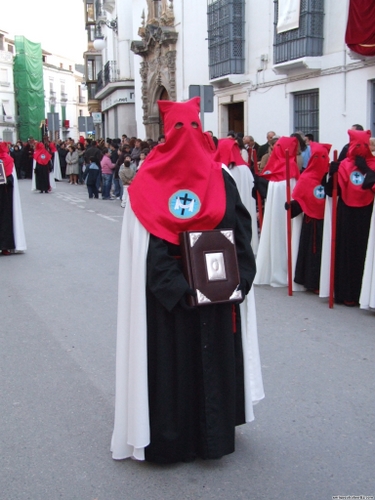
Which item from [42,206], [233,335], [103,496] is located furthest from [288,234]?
[42,206]

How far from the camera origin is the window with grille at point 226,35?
768 inches

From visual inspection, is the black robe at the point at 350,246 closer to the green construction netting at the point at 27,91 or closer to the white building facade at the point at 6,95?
the green construction netting at the point at 27,91

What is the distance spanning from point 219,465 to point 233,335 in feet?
2.49

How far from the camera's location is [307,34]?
52.3 ft

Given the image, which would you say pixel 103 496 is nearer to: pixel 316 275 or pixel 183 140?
pixel 183 140

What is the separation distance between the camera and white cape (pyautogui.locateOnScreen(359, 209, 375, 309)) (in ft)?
23.0

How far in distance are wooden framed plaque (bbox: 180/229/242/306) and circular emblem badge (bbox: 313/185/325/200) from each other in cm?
459

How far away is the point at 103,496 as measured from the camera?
11.7 ft

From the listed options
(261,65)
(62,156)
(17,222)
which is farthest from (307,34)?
(62,156)

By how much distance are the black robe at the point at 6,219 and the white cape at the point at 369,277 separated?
20.6ft

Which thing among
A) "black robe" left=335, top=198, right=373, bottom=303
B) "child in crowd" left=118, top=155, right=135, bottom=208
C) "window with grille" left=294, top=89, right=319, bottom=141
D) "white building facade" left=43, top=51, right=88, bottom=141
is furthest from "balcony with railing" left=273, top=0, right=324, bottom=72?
"white building facade" left=43, top=51, right=88, bottom=141

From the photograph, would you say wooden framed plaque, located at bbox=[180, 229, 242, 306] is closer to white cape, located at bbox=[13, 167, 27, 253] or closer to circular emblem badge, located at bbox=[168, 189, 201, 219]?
circular emblem badge, located at bbox=[168, 189, 201, 219]

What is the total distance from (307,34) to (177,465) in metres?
13.9

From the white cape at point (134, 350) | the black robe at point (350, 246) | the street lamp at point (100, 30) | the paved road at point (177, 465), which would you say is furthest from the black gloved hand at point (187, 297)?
the street lamp at point (100, 30)
